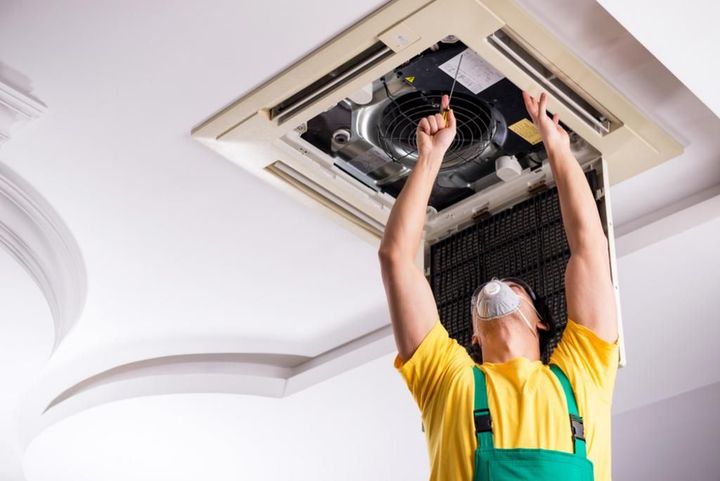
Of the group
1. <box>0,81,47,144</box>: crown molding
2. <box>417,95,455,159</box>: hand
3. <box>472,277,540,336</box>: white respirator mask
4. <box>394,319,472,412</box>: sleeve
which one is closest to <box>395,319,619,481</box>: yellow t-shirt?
<box>394,319,472,412</box>: sleeve

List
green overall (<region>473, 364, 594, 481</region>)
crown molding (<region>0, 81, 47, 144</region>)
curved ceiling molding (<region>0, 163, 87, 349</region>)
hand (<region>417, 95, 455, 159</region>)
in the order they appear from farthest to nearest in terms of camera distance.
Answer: curved ceiling molding (<region>0, 163, 87, 349</region>) → crown molding (<region>0, 81, 47, 144</region>) → hand (<region>417, 95, 455, 159</region>) → green overall (<region>473, 364, 594, 481</region>)

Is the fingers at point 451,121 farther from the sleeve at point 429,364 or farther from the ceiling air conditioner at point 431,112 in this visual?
the sleeve at point 429,364

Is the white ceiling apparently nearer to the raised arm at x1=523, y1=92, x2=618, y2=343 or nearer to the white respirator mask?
the raised arm at x1=523, y1=92, x2=618, y2=343

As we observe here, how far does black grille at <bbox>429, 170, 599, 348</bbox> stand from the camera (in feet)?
9.91

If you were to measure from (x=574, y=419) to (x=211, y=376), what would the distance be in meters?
2.90

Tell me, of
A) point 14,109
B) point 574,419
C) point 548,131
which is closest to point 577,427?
point 574,419

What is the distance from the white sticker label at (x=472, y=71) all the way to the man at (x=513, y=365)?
1.60 feet

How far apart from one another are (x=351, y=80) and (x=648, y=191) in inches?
44.3

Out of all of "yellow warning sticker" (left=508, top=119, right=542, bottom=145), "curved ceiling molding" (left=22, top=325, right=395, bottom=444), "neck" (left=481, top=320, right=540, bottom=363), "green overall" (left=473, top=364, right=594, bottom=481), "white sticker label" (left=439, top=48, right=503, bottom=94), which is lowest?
"green overall" (left=473, top=364, right=594, bottom=481)

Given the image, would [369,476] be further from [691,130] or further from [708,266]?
[691,130]

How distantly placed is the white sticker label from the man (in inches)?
19.2

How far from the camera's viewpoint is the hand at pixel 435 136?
253 cm

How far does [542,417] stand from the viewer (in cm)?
216

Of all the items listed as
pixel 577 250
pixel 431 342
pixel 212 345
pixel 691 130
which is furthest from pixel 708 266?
pixel 212 345
